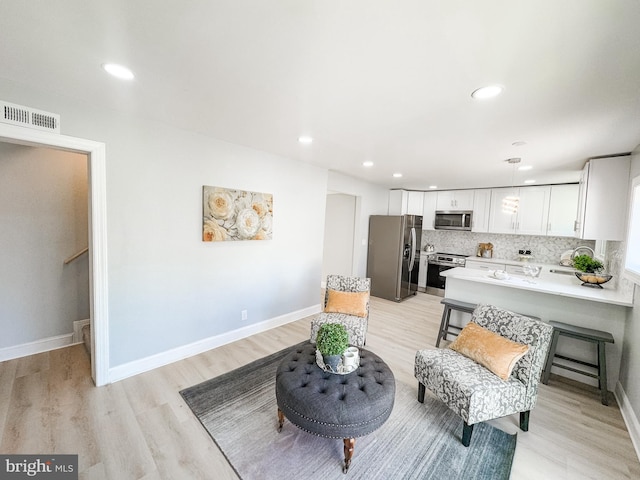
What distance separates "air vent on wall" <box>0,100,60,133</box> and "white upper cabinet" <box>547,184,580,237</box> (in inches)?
266

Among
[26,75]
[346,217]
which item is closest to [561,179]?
[346,217]

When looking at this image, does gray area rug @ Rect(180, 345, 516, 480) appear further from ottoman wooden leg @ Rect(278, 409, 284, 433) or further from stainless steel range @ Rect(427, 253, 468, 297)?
stainless steel range @ Rect(427, 253, 468, 297)

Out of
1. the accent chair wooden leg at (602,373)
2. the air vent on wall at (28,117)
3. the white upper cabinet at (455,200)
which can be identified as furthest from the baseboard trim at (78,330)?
the white upper cabinet at (455,200)

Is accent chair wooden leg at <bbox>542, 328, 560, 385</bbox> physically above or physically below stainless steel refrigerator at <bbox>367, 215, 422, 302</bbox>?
below

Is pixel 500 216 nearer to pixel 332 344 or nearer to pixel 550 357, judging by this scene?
pixel 550 357

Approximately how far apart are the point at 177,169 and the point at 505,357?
330 centimetres

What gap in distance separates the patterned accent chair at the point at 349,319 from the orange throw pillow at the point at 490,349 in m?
0.97

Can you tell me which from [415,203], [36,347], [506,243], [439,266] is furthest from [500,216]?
[36,347]

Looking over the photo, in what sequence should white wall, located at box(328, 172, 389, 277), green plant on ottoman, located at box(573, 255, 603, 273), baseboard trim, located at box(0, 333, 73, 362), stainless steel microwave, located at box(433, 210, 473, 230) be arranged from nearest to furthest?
baseboard trim, located at box(0, 333, 73, 362) → green plant on ottoman, located at box(573, 255, 603, 273) → white wall, located at box(328, 172, 389, 277) → stainless steel microwave, located at box(433, 210, 473, 230)

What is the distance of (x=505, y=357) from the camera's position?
1936mm

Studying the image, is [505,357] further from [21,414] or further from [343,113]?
[21,414]

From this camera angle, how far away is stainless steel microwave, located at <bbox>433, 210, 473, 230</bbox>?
5609 mm

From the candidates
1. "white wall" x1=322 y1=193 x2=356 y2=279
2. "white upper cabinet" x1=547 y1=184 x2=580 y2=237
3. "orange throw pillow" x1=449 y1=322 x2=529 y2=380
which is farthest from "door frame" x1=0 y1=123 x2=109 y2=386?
"white upper cabinet" x1=547 y1=184 x2=580 y2=237

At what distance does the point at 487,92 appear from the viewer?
1659 mm
